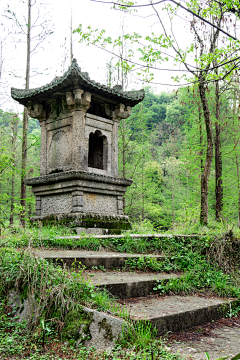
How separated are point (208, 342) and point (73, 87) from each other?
263 inches

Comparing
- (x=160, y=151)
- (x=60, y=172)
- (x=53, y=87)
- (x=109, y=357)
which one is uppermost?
(x=160, y=151)

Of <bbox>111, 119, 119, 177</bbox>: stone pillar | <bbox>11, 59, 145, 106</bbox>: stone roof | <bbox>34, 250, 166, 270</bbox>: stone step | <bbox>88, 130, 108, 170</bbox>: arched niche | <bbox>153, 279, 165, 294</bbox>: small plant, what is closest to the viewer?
<bbox>153, 279, 165, 294</bbox>: small plant

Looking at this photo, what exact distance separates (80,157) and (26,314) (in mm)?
5340

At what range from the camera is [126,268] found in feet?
14.5

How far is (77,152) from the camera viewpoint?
7.92 m

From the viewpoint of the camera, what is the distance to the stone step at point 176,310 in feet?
8.87

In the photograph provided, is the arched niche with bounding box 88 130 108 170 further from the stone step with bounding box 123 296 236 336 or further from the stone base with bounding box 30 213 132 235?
the stone step with bounding box 123 296 236 336

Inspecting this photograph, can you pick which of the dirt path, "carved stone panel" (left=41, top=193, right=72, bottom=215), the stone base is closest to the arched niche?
"carved stone panel" (left=41, top=193, right=72, bottom=215)

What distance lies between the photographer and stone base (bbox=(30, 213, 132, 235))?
730 cm

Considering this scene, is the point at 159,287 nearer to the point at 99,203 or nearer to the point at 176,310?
the point at 176,310

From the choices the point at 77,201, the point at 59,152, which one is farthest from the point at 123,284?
the point at 59,152

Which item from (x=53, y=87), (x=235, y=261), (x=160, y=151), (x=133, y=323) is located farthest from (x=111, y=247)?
(x=160, y=151)

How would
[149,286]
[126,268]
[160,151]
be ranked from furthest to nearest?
1. [160,151]
2. [126,268]
3. [149,286]

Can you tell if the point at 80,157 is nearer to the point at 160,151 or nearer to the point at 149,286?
the point at 149,286
